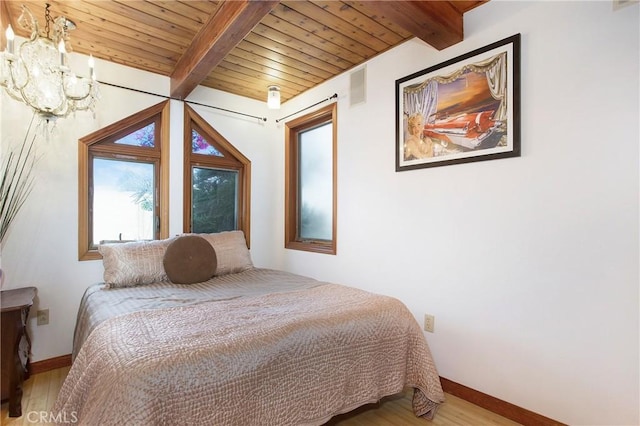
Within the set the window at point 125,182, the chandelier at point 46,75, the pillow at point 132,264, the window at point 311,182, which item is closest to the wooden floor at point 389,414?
the pillow at point 132,264

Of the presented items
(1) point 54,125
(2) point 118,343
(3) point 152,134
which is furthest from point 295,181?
(2) point 118,343

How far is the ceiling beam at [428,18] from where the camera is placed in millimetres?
1803

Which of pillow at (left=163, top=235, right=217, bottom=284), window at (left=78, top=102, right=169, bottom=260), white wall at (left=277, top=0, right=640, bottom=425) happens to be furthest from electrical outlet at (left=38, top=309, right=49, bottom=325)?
white wall at (left=277, top=0, right=640, bottom=425)

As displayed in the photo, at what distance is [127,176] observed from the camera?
2.94 m

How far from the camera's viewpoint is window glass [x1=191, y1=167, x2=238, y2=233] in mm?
3363

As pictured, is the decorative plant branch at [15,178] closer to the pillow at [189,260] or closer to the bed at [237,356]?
the bed at [237,356]

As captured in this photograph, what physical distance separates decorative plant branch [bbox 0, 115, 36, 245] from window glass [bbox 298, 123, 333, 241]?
236 centimetres

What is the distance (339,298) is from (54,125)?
2.54m

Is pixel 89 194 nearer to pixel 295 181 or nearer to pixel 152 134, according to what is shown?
pixel 152 134

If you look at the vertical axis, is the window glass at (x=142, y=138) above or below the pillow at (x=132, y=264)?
above

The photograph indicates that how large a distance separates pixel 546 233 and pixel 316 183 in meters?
2.21

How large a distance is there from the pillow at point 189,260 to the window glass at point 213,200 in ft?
2.53

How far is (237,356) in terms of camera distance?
125 centimetres

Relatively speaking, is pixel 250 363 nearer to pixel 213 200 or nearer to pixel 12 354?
pixel 12 354
